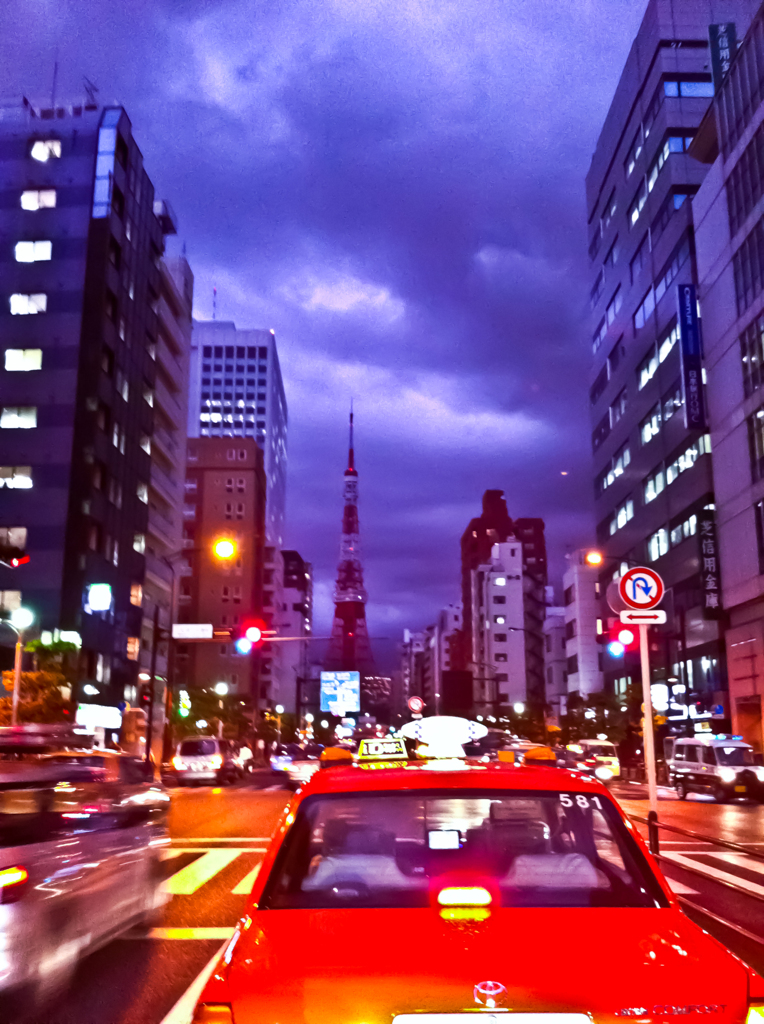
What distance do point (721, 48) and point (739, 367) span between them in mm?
18870

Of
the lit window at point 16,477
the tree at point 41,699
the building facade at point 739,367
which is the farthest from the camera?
the lit window at point 16,477

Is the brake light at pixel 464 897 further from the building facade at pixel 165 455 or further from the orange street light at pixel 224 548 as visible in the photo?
the building facade at pixel 165 455

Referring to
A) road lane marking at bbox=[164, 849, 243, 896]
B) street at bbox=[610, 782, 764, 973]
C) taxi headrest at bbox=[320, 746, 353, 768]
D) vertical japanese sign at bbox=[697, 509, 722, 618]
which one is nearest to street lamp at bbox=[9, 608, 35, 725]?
road lane marking at bbox=[164, 849, 243, 896]

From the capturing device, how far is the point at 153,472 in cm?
6594

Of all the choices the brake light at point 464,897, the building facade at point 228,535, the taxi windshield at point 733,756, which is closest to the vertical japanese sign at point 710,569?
the taxi windshield at point 733,756

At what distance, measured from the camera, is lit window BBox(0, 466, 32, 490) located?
48656mm

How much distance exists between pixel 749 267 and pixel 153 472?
132 feet

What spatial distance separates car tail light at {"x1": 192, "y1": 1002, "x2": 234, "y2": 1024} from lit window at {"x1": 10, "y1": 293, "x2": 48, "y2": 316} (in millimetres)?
53687

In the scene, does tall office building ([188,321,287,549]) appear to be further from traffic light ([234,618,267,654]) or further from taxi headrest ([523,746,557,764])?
taxi headrest ([523,746,557,764])

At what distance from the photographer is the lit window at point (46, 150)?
54719 mm

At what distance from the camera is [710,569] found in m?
47.2

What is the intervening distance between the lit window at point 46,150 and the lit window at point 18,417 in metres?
15.2

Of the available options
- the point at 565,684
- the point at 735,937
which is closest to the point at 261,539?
the point at 565,684

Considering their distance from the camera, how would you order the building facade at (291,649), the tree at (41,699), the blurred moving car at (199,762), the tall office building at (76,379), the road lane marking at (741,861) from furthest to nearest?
the building facade at (291,649) < the tall office building at (76,379) < the tree at (41,699) < the blurred moving car at (199,762) < the road lane marking at (741,861)
